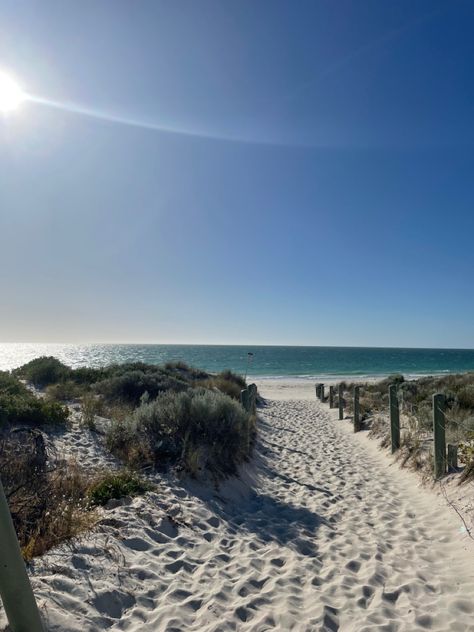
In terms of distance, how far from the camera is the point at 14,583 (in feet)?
6.49

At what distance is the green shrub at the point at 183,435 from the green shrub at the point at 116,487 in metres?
0.92

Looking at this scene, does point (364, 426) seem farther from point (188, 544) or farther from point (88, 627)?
point (88, 627)

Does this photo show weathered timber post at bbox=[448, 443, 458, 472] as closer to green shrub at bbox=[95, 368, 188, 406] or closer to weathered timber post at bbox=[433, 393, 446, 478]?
weathered timber post at bbox=[433, 393, 446, 478]

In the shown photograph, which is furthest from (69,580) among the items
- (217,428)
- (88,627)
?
(217,428)

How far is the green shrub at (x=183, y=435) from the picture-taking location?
659 centimetres

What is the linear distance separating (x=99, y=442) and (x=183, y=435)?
5.51 feet

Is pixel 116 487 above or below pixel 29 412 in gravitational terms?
below

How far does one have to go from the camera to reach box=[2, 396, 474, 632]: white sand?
3119mm

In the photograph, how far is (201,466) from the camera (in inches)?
255

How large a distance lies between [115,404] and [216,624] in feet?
29.5

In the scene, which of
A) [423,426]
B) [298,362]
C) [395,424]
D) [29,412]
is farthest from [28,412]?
[298,362]

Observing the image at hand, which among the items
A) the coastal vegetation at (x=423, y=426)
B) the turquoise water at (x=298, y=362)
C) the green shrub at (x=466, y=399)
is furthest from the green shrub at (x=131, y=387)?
the turquoise water at (x=298, y=362)

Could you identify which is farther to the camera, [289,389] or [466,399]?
[289,389]

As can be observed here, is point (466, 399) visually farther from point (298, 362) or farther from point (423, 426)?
point (298, 362)
